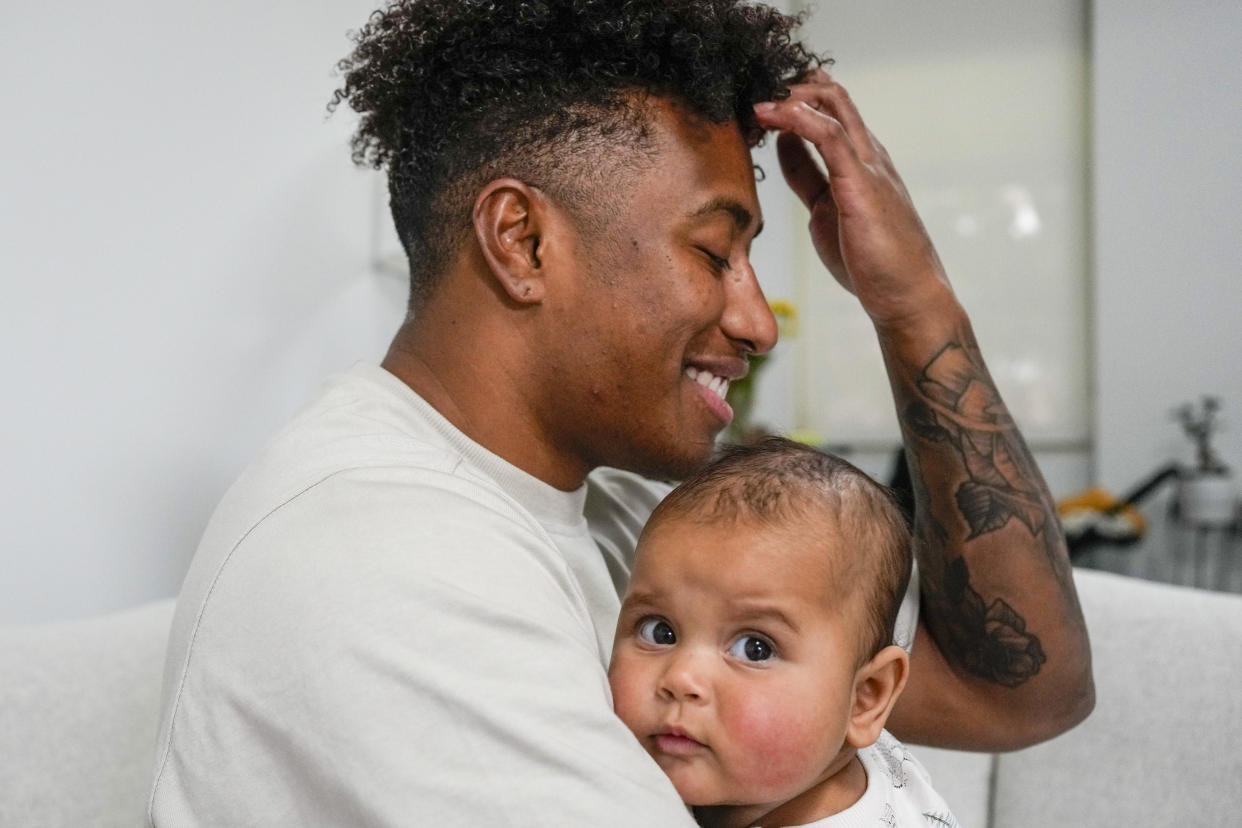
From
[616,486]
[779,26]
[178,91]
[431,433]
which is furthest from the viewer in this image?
[178,91]

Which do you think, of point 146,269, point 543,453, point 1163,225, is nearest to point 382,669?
point 543,453

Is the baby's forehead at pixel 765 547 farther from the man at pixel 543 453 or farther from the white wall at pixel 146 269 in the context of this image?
the white wall at pixel 146 269

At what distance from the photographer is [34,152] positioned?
1.48 m

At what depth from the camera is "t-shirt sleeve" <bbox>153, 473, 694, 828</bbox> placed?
2.38ft

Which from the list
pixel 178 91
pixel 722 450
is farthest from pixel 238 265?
pixel 722 450

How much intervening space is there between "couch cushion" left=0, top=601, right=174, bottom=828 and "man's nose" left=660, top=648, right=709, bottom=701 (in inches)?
25.9

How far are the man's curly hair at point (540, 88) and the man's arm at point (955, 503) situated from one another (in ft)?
0.41

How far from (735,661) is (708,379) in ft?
1.35

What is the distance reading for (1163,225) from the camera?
15.7 ft

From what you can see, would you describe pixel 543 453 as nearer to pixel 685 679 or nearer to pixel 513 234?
pixel 513 234

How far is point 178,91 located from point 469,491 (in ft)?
3.91

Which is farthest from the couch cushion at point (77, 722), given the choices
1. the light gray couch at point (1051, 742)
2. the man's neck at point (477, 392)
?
the man's neck at point (477, 392)

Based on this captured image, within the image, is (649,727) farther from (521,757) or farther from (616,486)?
(616,486)

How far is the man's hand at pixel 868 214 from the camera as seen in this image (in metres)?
1.28
